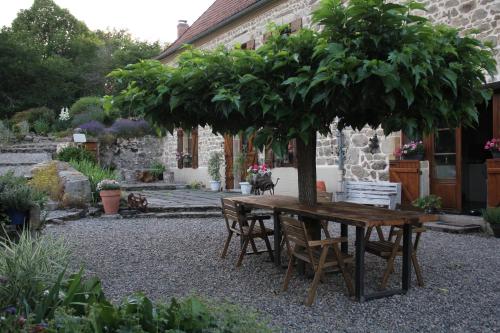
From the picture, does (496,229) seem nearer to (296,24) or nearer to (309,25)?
(309,25)

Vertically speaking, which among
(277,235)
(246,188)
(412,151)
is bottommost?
(277,235)

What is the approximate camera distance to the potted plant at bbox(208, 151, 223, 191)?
14.1 m

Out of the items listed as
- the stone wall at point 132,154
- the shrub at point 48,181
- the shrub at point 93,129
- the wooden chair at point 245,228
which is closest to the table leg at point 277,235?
the wooden chair at point 245,228

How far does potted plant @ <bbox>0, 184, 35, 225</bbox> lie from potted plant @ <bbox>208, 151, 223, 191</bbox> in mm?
8811

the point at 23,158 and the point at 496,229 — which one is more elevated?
the point at 23,158

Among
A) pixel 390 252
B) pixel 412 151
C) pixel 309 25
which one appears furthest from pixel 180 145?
pixel 390 252

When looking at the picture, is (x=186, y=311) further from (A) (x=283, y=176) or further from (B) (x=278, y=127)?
(A) (x=283, y=176)

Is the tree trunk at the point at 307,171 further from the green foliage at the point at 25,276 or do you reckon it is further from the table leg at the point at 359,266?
the green foliage at the point at 25,276

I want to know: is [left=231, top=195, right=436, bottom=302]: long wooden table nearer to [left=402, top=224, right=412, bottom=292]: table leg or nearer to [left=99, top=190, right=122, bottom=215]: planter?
[left=402, top=224, right=412, bottom=292]: table leg

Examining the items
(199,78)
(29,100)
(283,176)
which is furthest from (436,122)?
(29,100)

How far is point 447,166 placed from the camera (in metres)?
8.20

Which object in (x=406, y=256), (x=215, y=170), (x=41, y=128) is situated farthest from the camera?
(x=41, y=128)

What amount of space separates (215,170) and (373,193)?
6508 mm

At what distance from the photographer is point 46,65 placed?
24344 mm
